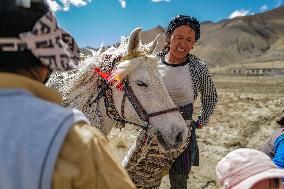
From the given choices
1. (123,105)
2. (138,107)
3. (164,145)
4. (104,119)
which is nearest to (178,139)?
(164,145)

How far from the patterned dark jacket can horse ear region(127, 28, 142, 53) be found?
75 cm

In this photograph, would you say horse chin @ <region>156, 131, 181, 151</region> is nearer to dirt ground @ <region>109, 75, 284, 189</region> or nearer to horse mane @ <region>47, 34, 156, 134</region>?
horse mane @ <region>47, 34, 156, 134</region>

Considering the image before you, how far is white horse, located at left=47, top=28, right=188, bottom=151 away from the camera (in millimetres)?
3863

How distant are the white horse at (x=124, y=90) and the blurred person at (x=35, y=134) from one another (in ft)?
8.18

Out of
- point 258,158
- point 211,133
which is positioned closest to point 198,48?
point 211,133

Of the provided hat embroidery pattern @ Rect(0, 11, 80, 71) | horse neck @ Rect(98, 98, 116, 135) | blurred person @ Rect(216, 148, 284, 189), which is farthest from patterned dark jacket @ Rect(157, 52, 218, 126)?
hat embroidery pattern @ Rect(0, 11, 80, 71)

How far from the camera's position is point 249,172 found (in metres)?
2.16

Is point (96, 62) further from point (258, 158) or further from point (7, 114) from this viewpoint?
point (7, 114)

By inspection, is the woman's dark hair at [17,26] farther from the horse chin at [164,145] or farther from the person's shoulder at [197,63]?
the person's shoulder at [197,63]

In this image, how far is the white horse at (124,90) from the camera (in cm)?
386

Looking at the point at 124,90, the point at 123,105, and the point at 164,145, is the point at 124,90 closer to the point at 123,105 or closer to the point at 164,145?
the point at 123,105

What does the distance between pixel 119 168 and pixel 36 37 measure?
511mm

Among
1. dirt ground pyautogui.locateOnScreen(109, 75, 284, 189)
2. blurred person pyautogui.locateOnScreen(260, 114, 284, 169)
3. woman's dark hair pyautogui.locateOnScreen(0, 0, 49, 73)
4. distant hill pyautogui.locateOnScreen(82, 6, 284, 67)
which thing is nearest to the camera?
woman's dark hair pyautogui.locateOnScreen(0, 0, 49, 73)

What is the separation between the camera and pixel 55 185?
3.89ft
